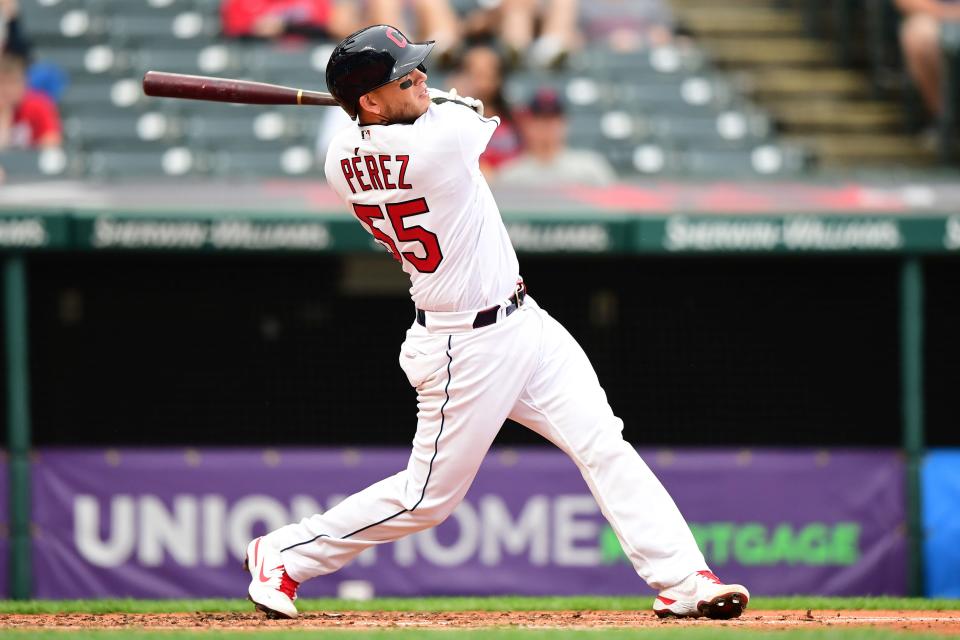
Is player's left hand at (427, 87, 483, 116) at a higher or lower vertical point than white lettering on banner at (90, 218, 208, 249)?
higher

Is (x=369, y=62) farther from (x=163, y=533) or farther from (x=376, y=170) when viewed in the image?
(x=163, y=533)

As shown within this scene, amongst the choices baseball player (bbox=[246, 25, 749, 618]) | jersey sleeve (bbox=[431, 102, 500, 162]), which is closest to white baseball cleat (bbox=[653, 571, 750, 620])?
baseball player (bbox=[246, 25, 749, 618])

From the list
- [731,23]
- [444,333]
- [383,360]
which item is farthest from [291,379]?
[731,23]

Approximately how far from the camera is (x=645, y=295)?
290 inches

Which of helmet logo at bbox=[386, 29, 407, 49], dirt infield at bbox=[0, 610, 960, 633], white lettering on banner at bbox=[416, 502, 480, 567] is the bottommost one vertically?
white lettering on banner at bbox=[416, 502, 480, 567]

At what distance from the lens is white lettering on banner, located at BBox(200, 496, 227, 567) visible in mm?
7098

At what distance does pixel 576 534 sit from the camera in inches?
281

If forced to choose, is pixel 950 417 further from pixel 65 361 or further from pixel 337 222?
pixel 65 361

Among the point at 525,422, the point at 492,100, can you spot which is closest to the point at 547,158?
the point at 492,100

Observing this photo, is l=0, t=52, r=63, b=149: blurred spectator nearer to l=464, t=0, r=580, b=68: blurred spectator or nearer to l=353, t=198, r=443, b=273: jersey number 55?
l=464, t=0, r=580, b=68: blurred spectator

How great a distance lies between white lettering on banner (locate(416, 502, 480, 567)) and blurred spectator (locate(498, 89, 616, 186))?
167 cm

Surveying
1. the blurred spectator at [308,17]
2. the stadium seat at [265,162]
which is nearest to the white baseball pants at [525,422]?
the stadium seat at [265,162]

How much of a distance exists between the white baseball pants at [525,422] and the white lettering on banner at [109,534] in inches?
117

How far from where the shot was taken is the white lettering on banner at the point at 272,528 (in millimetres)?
7066
